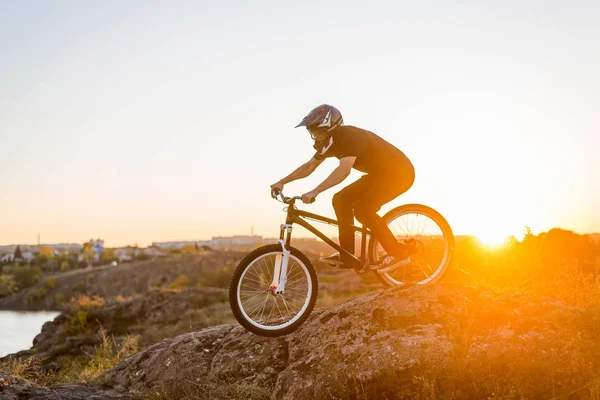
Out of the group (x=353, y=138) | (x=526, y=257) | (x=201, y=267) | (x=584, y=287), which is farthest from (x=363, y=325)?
(x=201, y=267)

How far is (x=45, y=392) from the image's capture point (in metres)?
7.22

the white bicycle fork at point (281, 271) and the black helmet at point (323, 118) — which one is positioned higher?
the black helmet at point (323, 118)

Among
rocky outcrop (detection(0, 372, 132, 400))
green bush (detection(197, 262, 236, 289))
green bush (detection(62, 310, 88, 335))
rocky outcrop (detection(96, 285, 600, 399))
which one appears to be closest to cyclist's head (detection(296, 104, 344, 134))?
rocky outcrop (detection(96, 285, 600, 399))

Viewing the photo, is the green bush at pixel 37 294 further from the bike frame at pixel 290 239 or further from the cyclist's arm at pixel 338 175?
the cyclist's arm at pixel 338 175

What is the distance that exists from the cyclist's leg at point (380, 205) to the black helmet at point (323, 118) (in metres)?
1.06

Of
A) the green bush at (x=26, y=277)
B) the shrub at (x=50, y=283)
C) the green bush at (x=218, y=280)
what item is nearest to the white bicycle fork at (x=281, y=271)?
the green bush at (x=218, y=280)

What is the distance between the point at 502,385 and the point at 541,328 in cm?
122

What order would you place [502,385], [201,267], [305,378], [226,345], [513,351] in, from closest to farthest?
[502,385], [513,351], [305,378], [226,345], [201,267]

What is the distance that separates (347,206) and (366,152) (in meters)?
0.87

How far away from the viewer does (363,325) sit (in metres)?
7.38

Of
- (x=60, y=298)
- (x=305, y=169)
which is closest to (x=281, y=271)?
(x=305, y=169)

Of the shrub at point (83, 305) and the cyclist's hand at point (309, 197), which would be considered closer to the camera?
the cyclist's hand at point (309, 197)

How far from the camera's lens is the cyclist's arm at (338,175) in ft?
24.1

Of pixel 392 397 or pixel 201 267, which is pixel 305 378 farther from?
pixel 201 267
